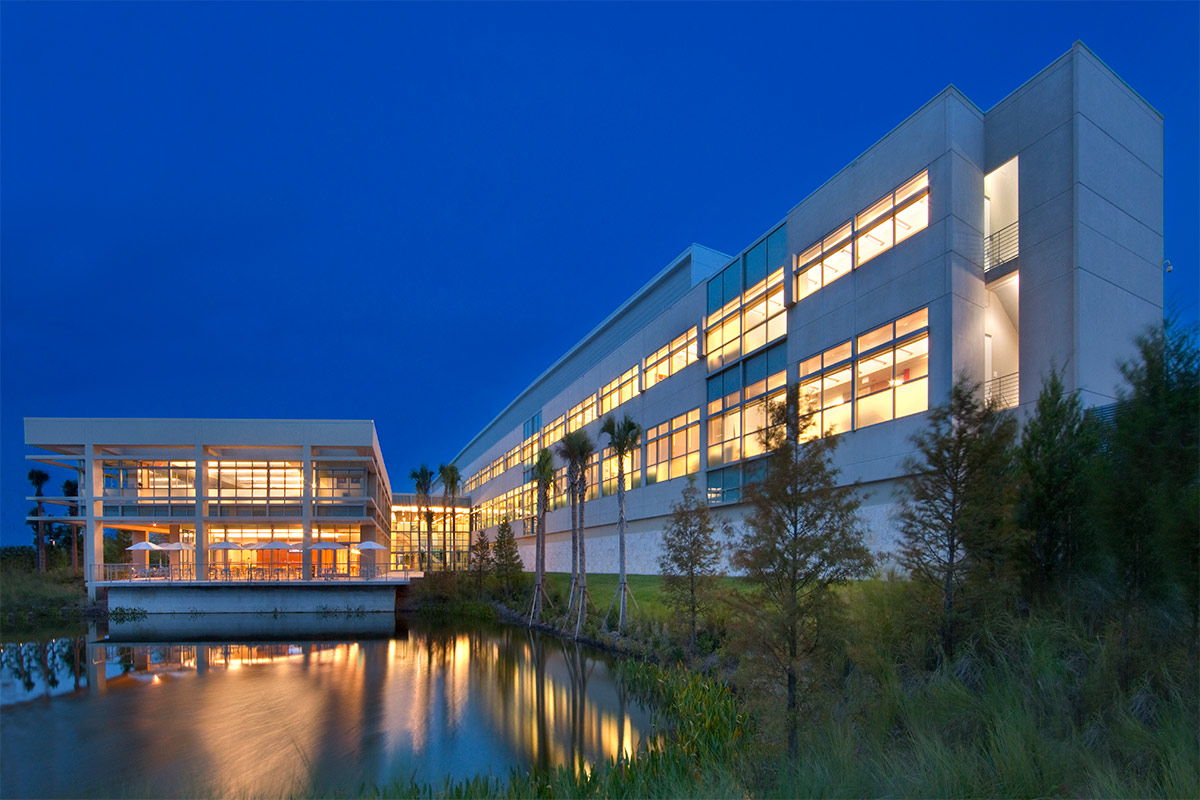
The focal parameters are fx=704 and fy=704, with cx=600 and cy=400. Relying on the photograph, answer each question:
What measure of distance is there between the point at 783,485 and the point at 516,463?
196 feet

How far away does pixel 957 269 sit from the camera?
21.5 meters

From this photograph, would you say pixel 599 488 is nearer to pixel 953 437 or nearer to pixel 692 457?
pixel 692 457

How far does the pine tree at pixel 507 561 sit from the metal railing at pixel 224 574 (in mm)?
6001

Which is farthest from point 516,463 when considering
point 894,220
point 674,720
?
point 674,720

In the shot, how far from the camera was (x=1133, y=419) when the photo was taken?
31.8 ft

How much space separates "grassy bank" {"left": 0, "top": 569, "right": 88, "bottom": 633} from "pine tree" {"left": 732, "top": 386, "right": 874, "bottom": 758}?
133ft

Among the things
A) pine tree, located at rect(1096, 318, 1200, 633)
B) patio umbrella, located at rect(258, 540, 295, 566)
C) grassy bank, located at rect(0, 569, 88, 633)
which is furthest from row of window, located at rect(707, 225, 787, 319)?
grassy bank, located at rect(0, 569, 88, 633)

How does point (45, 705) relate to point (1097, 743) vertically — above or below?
below

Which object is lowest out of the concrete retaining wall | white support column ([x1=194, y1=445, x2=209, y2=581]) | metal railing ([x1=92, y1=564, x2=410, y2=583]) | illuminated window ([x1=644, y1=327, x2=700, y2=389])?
the concrete retaining wall

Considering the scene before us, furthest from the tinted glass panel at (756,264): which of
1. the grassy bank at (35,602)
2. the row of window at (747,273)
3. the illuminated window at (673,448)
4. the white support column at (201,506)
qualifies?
the grassy bank at (35,602)

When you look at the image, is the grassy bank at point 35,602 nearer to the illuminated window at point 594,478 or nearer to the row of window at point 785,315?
the illuminated window at point 594,478

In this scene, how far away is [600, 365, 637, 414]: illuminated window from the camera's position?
4419cm

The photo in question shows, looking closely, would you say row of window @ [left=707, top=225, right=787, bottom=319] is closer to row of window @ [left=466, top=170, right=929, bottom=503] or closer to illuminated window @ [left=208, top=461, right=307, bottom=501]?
row of window @ [left=466, top=170, right=929, bottom=503]

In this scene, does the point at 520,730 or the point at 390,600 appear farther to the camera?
the point at 390,600
